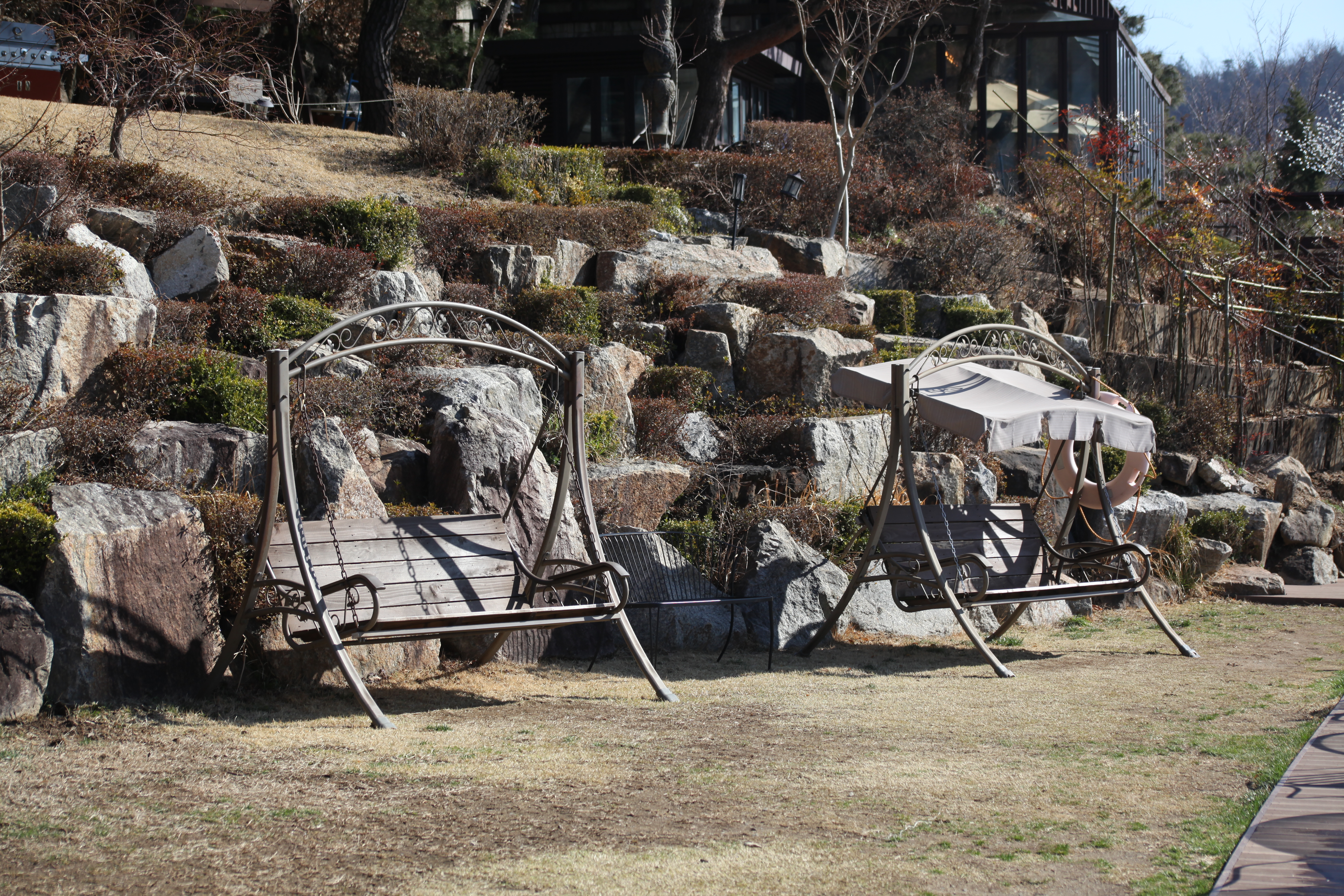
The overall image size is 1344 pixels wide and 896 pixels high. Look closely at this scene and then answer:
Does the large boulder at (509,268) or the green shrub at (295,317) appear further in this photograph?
the large boulder at (509,268)

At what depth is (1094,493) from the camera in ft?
27.0

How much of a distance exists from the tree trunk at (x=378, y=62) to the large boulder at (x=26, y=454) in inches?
489

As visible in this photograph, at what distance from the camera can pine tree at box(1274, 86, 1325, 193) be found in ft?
70.4

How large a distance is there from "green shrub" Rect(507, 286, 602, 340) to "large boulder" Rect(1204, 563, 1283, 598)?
6.14m

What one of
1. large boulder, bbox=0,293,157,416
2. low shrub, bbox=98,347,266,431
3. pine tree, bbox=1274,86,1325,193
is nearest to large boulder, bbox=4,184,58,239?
large boulder, bbox=0,293,157,416

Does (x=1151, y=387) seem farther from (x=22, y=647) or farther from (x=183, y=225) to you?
(x=22, y=647)

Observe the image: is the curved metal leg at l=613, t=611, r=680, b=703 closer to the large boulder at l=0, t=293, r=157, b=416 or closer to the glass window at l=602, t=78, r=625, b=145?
the large boulder at l=0, t=293, r=157, b=416

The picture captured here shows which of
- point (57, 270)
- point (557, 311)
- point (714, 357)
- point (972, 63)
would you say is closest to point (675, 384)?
point (714, 357)

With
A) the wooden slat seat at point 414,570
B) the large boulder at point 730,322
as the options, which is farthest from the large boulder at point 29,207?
the large boulder at point 730,322

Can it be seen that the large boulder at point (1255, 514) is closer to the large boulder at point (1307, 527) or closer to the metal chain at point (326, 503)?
the large boulder at point (1307, 527)

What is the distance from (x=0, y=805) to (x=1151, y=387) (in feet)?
42.3

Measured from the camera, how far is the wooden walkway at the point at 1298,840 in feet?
9.87

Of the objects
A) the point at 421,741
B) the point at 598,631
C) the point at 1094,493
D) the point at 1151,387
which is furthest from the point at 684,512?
the point at 1151,387

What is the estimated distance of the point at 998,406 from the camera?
6797mm
